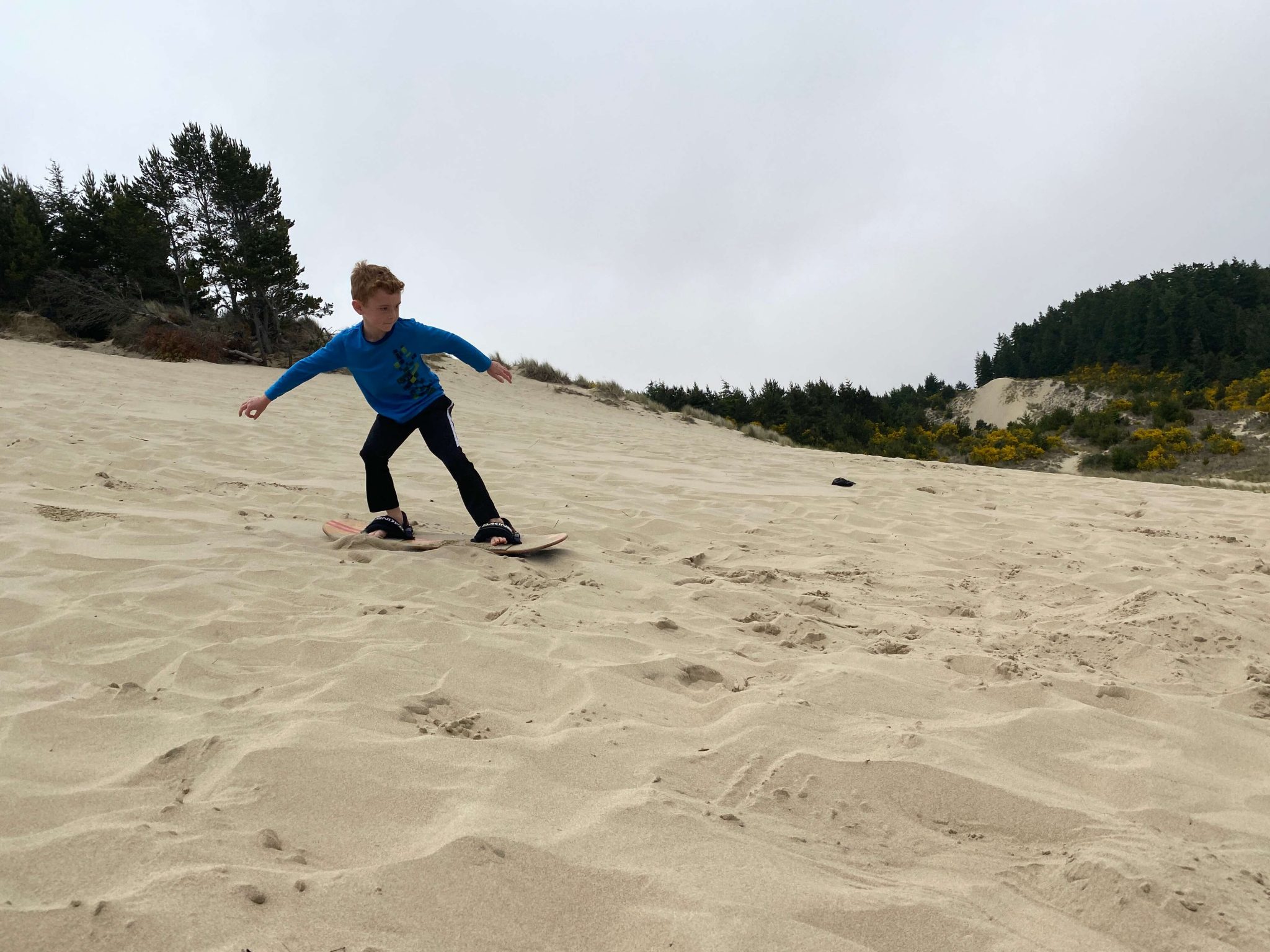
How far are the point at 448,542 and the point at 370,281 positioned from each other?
1409 mm

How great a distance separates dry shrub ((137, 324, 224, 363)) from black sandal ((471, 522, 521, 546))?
47.9 ft

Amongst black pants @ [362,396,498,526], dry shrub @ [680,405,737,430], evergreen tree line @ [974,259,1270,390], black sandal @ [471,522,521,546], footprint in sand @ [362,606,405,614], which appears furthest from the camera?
evergreen tree line @ [974,259,1270,390]

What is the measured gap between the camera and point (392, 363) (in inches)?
164

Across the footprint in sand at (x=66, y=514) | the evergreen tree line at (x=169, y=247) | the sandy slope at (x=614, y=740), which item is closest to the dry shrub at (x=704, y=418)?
the evergreen tree line at (x=169, y=247)

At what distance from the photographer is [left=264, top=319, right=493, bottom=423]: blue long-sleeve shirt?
13.5 ft

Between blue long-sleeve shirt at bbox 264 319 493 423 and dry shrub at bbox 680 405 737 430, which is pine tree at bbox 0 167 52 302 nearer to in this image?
dry shrub at bbox 680 405 737 430

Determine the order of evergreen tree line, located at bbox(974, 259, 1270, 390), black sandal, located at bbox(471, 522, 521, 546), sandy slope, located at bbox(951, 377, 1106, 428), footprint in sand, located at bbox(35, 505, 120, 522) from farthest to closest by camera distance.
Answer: sandy slope, located at bbox(951, 377, 1106, 428)
evergreen tree line, located at bbox(974, 259, 1270, 390)
black sandal, located at bbox(471, 522, 521, 546)
footprint in sand, located at bbox(35, 505, 120, 522)

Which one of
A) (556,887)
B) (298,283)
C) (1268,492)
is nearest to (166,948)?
(556,887)

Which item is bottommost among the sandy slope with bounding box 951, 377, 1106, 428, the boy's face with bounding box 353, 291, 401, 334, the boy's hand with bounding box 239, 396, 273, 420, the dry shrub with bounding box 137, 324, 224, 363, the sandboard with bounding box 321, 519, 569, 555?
the sandboard with bounding box 321, 519, 569, 555

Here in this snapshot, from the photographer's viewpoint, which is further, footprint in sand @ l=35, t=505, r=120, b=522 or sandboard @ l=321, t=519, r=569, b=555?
sandboard @ l=321, t=519, r=569, b=555

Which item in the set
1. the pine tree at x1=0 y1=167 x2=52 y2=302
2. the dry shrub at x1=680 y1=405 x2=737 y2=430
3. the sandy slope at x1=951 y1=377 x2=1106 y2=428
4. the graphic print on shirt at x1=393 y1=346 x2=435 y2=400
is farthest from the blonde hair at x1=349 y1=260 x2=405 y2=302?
the sandy slope at x1=951 y1=377 x2=1106 y2=428

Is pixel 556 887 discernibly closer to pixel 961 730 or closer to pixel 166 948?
pixel 166 948

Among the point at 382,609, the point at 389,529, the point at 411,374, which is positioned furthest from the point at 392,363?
the point at 382,609

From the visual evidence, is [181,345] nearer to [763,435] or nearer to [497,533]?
[763,435]
